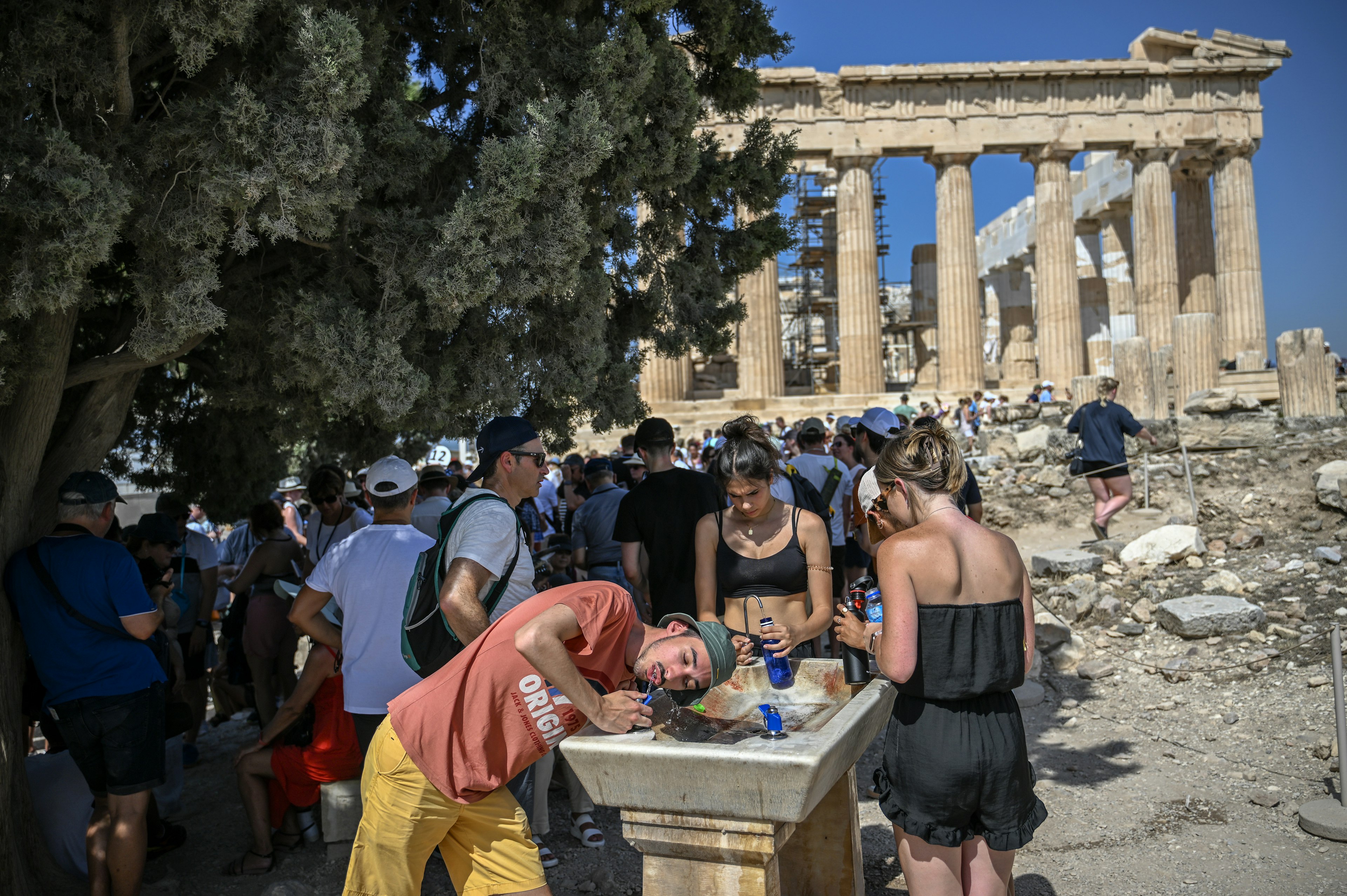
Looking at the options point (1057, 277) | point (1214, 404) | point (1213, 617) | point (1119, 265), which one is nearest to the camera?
point (1213, 617)

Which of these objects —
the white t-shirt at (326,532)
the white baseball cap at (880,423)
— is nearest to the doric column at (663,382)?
the white t-shirt at (326,532)

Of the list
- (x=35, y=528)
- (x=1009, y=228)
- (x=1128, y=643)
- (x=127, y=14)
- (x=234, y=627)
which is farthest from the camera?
(x=1009, y=228)

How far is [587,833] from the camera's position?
464cm

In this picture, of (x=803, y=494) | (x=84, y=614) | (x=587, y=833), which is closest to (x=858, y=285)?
(x=803, y=494)

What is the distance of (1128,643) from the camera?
293 inches

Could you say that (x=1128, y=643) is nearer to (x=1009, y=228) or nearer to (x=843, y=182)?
(x=843, y=182)

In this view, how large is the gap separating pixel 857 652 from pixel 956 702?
68cm

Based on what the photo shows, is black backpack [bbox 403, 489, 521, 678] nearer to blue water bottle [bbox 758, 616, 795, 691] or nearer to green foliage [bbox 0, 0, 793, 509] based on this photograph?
blue water bottle [bbox 758, 616, 795, 691]

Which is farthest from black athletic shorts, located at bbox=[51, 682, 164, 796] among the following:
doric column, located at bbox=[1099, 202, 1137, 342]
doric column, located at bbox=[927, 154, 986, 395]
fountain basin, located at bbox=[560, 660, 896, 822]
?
doric column, located at bbox=[1099, 202, 1137, 342]

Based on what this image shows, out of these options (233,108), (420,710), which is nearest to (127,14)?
(233,108)

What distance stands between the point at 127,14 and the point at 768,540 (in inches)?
129

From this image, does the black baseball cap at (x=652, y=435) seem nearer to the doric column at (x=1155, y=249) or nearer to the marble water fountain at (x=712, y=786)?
the marble water fountain at (x=712, y=786)

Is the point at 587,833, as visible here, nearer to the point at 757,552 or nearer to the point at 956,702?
the point at 757,552

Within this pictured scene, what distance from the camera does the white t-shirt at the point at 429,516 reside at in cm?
569
